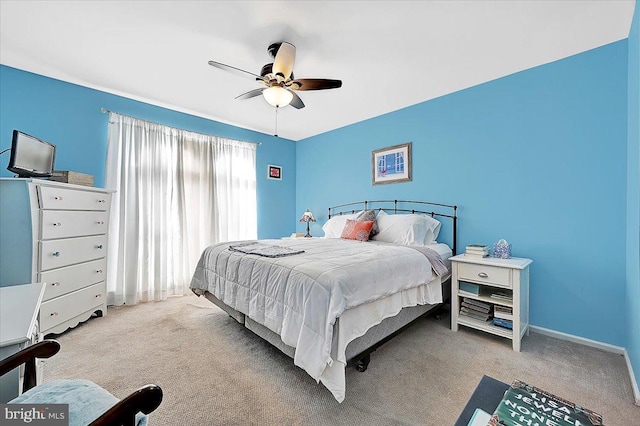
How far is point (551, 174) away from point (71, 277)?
4.83 meters

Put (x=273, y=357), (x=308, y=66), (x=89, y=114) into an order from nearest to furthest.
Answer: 1. (x=273, y=357)
2. (x=308, y=66)
3. (x=89, y=114)

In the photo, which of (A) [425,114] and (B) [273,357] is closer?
(B) [273,357]

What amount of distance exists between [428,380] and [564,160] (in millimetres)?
2399

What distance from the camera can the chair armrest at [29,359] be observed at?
0.88m

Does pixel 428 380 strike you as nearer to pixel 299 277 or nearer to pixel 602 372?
pixel 299 277

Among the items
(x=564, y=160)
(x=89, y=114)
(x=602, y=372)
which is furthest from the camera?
(x=89, y=114)

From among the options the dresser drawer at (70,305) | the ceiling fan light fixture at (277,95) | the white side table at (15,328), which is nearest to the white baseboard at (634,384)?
the white side table at (15,328)

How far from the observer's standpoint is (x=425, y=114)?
3.48m

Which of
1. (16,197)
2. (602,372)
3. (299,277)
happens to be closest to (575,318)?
(602,372)

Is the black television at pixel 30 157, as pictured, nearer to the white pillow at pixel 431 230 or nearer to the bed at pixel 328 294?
the bed at pixel 328 294

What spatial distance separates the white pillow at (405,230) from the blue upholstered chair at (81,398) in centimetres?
278

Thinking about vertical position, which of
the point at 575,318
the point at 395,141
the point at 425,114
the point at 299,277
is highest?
the point at 425,114

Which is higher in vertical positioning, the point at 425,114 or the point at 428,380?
the point at 425,114

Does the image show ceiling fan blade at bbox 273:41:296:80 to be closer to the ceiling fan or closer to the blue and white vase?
the ceiling fan
